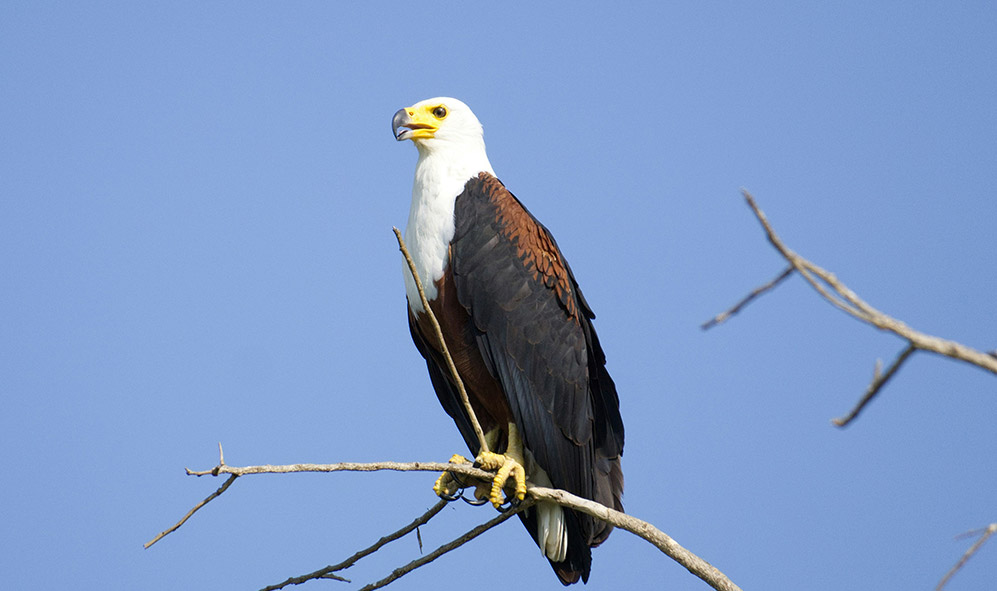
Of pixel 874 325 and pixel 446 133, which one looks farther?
pixel 446 133

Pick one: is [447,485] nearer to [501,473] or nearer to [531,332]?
[501,473]

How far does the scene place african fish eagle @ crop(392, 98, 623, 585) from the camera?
4.23m

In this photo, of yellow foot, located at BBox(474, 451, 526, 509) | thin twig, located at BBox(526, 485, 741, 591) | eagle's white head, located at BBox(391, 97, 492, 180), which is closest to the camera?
thin twig, located at BBox(526, 485, 741, 591)

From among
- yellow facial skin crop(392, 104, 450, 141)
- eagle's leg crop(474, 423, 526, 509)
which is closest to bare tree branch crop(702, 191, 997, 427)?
eagle's leg crop(474, 423, 526, 509)

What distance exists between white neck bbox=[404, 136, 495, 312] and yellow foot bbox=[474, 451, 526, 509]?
0.75 m

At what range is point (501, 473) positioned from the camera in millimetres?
4082

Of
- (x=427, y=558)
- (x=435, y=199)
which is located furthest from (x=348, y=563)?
(x=435, y=199)

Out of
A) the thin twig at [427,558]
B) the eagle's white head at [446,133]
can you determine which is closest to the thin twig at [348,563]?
the thin twig at [427,558]

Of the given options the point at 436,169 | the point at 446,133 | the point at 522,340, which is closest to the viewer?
the point at 522,340

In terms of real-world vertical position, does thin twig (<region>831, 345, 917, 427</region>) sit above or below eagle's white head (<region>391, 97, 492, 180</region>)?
below

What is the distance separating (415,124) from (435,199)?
19.2 inches

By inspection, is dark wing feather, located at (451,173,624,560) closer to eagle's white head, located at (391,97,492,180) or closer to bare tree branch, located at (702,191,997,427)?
eagle's white head, located at (391,97,492,180)

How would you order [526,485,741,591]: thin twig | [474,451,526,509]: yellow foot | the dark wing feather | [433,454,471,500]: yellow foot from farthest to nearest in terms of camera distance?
1. [433,454,471,500]: yellow foot
2. the dark wing feather
3. [474,451,526,509]: yellow foot
4. [526,485,741,591]: thin twig

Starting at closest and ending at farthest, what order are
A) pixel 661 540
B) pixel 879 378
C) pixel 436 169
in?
pixel 879 378, pixel 661 540, pixel 436 169
